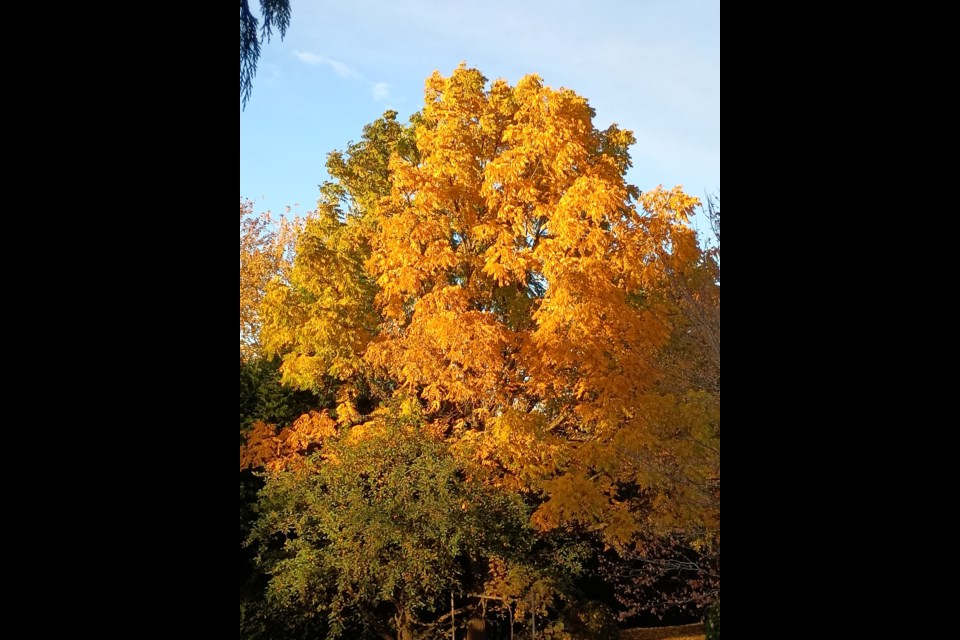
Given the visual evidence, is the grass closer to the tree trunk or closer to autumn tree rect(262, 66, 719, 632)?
autumn tree rect(262, 66, 719, 632)

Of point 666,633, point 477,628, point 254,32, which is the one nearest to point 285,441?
point 477,628

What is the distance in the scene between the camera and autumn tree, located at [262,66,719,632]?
9.61 m

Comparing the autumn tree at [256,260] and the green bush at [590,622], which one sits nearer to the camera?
the green bush at [590,622]

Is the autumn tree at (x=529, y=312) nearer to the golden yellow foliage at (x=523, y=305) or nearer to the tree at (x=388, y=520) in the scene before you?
the golden yellow foliage at (x=523, y=305)

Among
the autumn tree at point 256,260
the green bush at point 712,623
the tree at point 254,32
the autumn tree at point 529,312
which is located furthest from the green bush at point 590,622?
the tree at point 254,32

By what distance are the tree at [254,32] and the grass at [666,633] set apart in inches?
425

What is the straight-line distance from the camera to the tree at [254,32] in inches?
133

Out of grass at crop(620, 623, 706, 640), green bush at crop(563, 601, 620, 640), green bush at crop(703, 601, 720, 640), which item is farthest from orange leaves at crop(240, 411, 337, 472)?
grass at crop(620, 623, 706, 640)

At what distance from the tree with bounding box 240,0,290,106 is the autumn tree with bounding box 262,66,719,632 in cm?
600

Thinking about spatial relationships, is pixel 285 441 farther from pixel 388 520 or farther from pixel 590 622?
pixel 590 622

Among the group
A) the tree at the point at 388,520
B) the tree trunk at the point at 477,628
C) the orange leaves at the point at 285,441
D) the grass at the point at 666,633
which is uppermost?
the orange leaves at the point at 285,441

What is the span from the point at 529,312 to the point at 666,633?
17.6ft
